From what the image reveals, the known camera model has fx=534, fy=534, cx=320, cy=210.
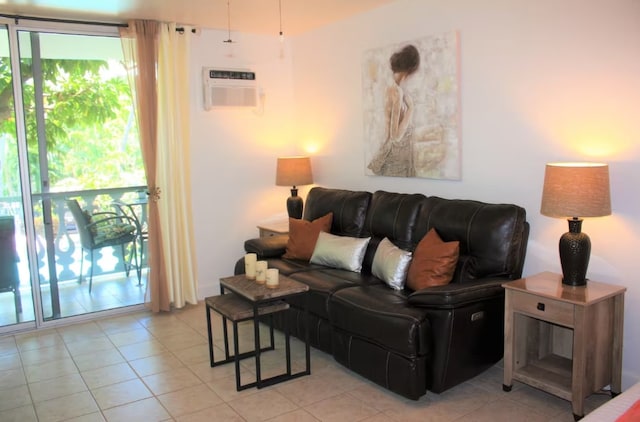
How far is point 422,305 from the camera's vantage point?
2912mm

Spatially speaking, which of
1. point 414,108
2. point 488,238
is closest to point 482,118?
point 414,108

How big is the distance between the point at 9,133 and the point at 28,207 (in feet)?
1.96

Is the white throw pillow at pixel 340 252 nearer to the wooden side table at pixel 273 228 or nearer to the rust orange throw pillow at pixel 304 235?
the rust orange throw pillow at pixel 304 235

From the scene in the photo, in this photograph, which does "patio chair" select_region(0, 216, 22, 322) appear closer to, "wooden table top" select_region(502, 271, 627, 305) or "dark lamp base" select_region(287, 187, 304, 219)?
"dark lamp base" select_region(287, 187, 304, 219)

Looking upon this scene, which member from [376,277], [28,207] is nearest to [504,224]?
[376,277]

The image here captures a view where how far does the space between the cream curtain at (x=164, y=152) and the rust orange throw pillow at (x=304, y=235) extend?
1088 mm

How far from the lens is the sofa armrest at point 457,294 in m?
2.80

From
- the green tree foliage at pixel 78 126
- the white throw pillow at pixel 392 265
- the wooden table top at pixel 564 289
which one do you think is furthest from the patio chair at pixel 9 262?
the wooden table top at pixel 564 289

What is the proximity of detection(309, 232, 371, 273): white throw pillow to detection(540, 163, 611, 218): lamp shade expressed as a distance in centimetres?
150

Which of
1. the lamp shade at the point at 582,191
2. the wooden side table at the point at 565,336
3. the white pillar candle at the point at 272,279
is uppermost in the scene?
the lamp shade at the point at 582,191

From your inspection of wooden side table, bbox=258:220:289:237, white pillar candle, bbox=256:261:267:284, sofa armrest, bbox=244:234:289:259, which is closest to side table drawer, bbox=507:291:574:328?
white pillar candle, bbox=256:261:267:284

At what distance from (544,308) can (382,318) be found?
84cm

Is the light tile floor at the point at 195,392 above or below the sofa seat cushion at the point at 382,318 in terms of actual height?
below

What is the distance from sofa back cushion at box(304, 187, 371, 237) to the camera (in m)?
4.23
